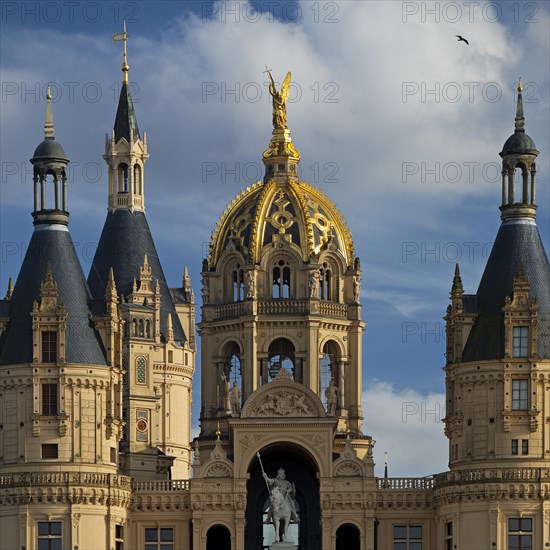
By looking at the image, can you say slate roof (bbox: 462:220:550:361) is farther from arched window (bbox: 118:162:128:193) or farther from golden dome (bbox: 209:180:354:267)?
arched window (bbox: 118:162:128:193)

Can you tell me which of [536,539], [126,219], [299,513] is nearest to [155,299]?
[126,219]

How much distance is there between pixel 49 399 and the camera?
154 m

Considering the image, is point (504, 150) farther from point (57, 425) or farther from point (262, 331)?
point (57, 425)

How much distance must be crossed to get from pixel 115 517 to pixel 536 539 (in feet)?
73.4

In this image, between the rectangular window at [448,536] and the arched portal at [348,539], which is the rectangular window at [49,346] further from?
the rectangular window at [448,536]

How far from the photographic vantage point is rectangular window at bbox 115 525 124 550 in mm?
155000

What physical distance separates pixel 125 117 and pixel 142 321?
1363cm

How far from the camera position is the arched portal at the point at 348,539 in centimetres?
15812

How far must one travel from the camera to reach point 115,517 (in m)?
154

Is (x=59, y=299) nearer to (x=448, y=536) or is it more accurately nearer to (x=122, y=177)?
(x=122, y=177)

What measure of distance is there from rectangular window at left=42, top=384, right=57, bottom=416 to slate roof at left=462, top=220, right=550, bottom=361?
71.9 feet

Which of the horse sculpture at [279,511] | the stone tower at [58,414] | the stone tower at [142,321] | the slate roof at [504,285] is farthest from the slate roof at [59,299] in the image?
the slate roof at [504,285]

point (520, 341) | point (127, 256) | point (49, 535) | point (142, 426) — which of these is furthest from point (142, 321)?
point (520, 341)

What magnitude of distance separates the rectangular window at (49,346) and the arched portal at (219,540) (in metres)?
13.6
